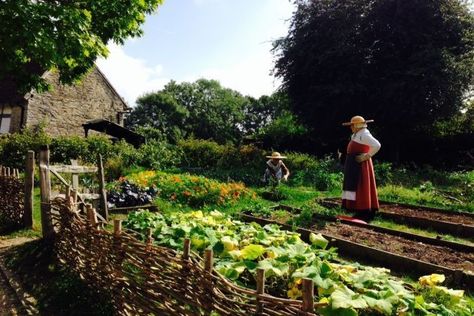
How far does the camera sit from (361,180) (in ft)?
28.7

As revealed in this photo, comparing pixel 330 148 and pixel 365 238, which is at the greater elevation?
pixel 330 148

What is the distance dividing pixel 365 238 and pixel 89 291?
4767 millimetres

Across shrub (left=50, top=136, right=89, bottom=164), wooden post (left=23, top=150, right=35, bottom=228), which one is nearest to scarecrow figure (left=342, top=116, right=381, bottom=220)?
wooden post (left=23, top=150, right=35, bottom=228)

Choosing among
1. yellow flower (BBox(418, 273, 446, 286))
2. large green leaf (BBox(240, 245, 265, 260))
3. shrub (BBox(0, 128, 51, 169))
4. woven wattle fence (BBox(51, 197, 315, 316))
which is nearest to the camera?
woven wattle fence (BBox(51, 197, 315, 316))

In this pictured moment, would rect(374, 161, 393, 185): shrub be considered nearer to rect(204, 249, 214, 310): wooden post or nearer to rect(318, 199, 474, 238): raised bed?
rect(318, 199, 474, 238): raised bed

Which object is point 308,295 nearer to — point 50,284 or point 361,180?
point 50,284

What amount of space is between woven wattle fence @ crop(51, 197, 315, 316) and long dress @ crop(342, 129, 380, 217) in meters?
5.79

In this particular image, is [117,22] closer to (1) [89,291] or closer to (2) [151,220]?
(2) [151,220]

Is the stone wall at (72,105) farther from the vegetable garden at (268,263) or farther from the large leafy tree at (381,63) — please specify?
the vegetable garden at (268,263)

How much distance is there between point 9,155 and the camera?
16938 millimetres

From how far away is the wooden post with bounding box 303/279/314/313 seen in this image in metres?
2.28

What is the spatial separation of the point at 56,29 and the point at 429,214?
9.84 m

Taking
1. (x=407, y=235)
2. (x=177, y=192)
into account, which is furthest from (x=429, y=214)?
(x=177, y=192)

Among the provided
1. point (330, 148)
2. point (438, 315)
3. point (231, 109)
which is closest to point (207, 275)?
point (438, 315)
